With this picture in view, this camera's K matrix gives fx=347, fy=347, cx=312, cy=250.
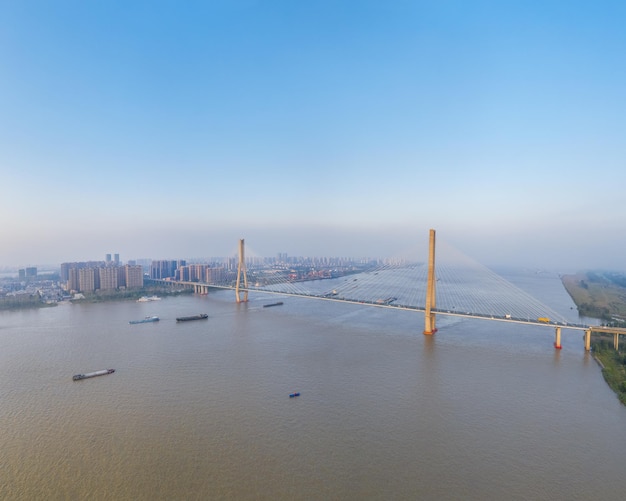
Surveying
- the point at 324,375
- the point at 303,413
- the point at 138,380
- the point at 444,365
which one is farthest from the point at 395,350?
the point at 138,380

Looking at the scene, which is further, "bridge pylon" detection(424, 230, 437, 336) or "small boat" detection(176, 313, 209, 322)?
"small boat" detection(176, 313, 209, 322)

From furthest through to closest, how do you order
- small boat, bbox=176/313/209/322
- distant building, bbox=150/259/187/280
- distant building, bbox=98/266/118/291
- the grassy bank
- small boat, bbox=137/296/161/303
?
distant building, bbox=150/259/187/280 < distant building, bbox=98/266/118/291 < small boat, bbox=137/296/161/303 < small boat, bbox=176/313/209/322 < the grassy bank

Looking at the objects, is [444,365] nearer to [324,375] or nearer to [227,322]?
[324,375]

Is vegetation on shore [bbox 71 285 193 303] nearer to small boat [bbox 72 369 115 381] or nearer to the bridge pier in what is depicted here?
small boat [bbox 72 369 115 381]

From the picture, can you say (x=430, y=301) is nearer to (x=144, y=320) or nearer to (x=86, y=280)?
(x=144, y=320)

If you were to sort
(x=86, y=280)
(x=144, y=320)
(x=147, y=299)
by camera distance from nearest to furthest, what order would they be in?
(x=144, y=320), (x=147, y=299), (x=86, y=280)

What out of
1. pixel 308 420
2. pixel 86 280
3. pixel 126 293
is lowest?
pixel 308 420

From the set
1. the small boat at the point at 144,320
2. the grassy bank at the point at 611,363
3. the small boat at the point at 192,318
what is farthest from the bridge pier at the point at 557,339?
the small boat at the point at 144,320

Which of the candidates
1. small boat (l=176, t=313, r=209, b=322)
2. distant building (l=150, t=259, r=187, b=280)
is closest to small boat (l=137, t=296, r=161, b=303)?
small boat (l=176, t=313, r=209, b=322)

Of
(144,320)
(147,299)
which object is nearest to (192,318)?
(144,320)
